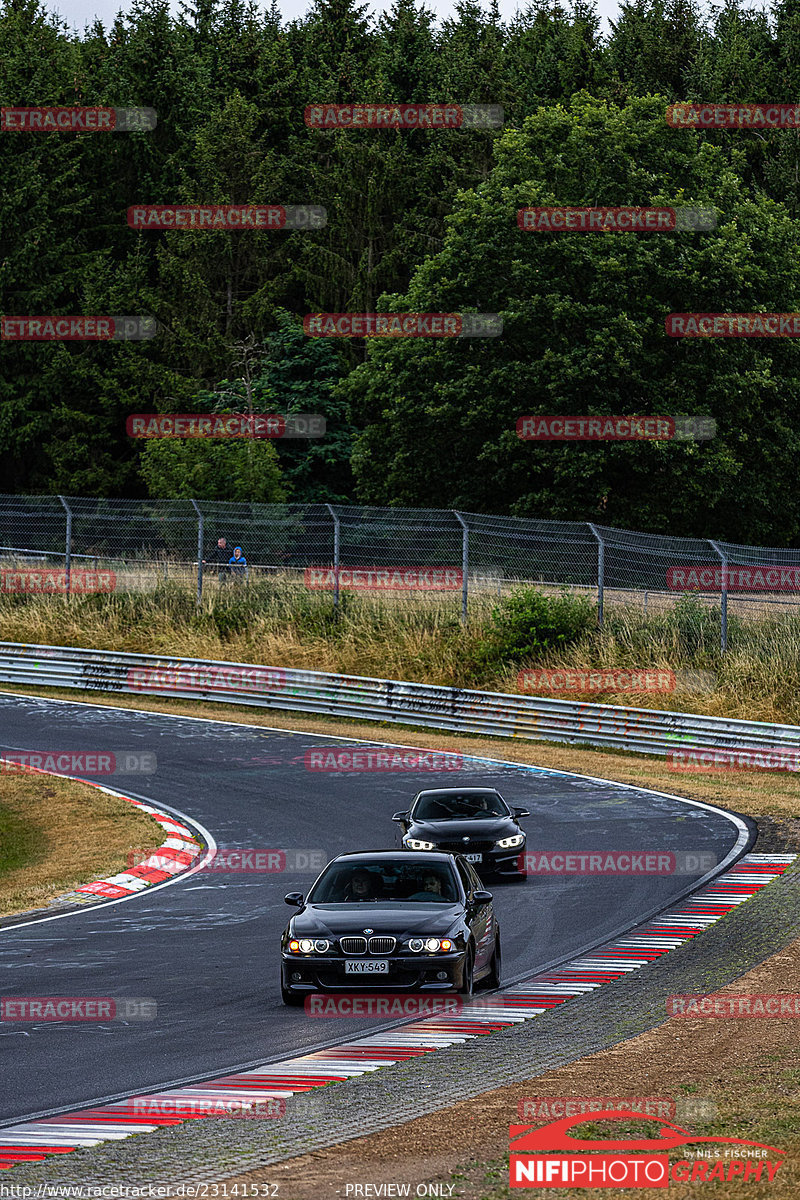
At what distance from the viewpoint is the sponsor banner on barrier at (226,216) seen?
228 feet

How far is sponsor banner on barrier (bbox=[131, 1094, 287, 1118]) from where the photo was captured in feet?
28.6

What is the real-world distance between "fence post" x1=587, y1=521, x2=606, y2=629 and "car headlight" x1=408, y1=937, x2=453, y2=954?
21.8 metres

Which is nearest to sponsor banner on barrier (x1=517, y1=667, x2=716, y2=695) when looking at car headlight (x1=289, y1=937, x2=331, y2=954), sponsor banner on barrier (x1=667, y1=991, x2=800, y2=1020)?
sponsor banner on barrier (x1=667, y1=991, x2=800, y2=1020)

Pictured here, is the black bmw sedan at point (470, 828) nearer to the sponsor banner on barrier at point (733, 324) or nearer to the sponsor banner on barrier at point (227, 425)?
the sponsor banner on barrier at point (227, 425)

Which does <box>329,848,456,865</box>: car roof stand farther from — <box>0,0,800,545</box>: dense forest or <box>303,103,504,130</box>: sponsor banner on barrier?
<box>303,103,504,130</box>: sponsor banner on barrier

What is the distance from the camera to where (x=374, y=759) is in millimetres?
28500

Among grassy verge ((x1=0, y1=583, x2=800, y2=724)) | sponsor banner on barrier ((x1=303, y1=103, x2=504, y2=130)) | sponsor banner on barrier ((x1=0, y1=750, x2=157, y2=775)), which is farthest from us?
sponsor banner on barrier ((x1=303, y1=103, x2=504, y2=130))

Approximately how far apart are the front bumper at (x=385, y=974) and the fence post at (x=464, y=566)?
2308 centimetres

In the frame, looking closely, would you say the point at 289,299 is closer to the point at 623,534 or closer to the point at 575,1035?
the point at 623,534

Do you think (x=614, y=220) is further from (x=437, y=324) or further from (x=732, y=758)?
(x=732, y=758)

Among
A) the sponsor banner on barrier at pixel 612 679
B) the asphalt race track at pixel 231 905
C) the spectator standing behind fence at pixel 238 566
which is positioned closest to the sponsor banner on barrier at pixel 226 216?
the spectator standing behind fence at pixel 238 566

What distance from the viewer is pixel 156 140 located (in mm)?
75938

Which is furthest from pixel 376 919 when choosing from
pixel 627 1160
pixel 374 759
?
pixel 374 759

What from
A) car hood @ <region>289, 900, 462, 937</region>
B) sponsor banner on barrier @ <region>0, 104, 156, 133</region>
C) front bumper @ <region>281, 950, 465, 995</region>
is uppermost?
sponsor banner on barrier @ <region>0, 104, 156, 133</region>
